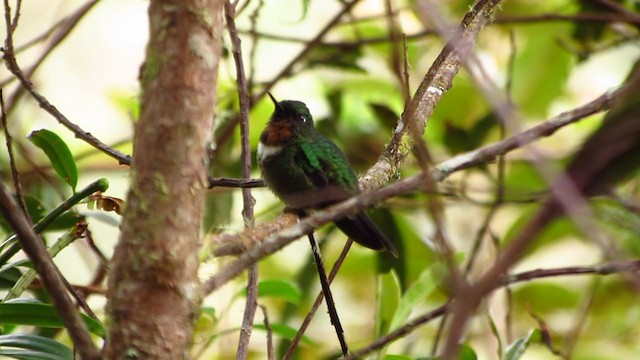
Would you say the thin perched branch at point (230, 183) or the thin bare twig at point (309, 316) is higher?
the thin perched branch at point (230, 183)

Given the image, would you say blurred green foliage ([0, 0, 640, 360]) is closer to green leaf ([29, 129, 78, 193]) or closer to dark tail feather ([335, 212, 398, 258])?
dark tail feather ([335, 212, 398, 258])

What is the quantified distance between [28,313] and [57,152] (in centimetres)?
37

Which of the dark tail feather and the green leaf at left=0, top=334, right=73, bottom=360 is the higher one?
the dark tail feather

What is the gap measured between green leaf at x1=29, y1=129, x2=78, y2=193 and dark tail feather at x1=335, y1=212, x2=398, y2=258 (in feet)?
2.44

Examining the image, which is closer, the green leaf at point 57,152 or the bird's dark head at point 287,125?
the green leaf at point 57,152

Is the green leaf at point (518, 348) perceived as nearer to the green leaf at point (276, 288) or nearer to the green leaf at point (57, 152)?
the green leaf at point (276, 288)

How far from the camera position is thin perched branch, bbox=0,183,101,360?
100 cm

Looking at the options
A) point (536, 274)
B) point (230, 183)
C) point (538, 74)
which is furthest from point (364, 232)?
point (538, 74)

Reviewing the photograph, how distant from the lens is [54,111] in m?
1.56

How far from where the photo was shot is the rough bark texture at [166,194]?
1132mm

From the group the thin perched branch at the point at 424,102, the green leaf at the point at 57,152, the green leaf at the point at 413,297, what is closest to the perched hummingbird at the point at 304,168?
Answer: the green leaf at the point at 413,297

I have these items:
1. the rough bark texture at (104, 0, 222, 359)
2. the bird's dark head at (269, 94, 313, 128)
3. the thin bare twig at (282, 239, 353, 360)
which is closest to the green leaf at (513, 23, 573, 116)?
the bird's dark head at (269, 94, 313, 128)

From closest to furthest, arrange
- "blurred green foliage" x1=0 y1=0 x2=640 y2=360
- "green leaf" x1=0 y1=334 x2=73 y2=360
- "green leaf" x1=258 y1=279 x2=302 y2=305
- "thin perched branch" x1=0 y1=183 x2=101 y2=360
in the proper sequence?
1. "thin perched branch" x1=0 y1=183 x2=101 y2=360
2. "green leaf" x1=0 y1=334 x2=73 y2=360
3. "green leaf" x1=258 y1=279 x2=302 y2=305
4. "blurred green foliage" x1=0 y1=0 x2=640 y2=360

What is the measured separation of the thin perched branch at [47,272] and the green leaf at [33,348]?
0.49 m
